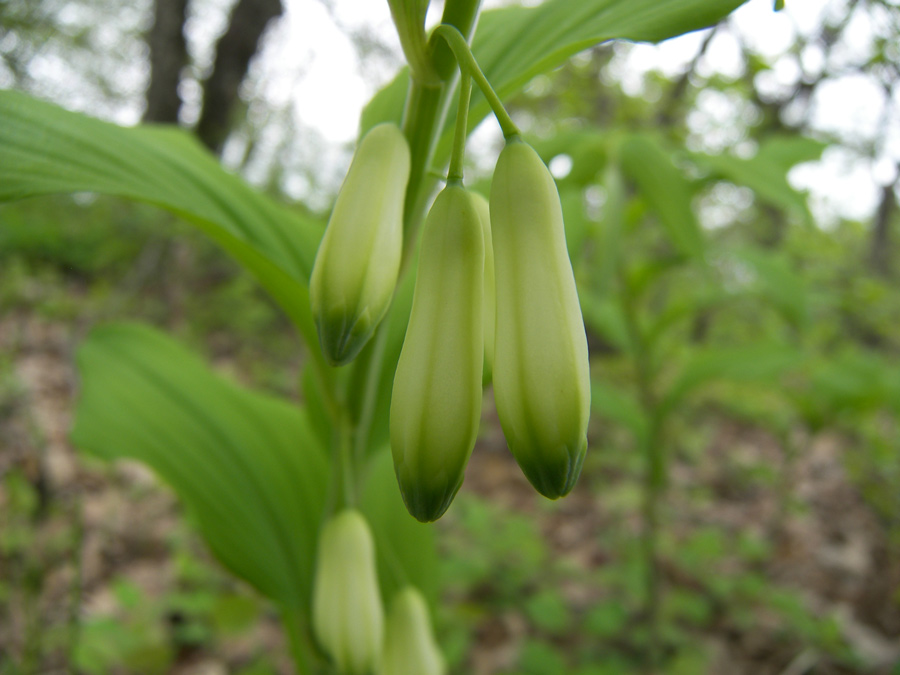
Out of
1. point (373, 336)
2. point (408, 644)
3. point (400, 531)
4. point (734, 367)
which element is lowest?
point (734, 367)

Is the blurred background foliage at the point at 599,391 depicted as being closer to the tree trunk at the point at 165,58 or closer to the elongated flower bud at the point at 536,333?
the tree trunk at the point at 165,58

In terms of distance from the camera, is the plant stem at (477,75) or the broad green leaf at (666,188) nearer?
the plant stem at (477,75)

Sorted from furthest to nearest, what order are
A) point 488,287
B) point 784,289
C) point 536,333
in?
1. point 784,289
2. point 488,287
3. point 536,333

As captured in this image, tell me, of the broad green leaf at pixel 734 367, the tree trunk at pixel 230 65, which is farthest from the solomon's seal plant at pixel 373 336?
the tree trunk at pixel 230 65

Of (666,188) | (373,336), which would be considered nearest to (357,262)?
(373,336)

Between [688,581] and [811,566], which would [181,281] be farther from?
[811,566]

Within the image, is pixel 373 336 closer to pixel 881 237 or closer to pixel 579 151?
pixel 579 151

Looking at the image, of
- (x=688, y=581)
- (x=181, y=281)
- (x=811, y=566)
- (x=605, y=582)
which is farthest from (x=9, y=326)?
(x=811, y=566)

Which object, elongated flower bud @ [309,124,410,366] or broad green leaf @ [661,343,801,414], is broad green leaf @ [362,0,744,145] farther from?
broad green leaf @ [661,343,801,414]
